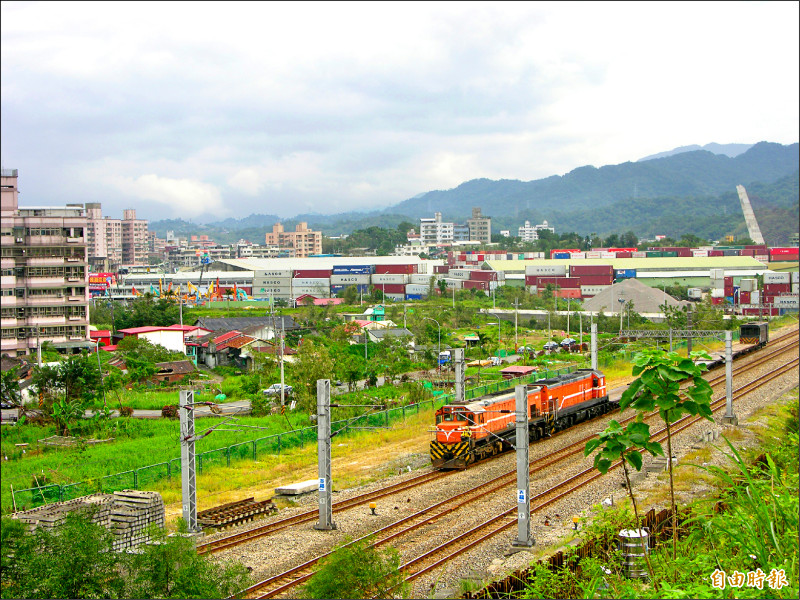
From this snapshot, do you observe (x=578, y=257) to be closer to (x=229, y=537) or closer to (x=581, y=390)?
(x=581, y=390)

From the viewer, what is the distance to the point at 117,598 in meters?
12.6

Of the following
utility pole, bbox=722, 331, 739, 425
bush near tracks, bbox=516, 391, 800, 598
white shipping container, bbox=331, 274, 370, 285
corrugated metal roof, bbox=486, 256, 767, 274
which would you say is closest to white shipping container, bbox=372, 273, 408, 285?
white shipping container, bbox=331, 274, 370, 285

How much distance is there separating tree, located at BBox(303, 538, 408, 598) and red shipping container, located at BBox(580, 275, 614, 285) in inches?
3569

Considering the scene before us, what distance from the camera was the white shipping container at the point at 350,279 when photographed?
111375mm

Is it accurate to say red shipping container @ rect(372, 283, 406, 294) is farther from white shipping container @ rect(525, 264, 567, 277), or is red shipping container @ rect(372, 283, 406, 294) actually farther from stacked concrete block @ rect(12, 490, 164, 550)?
stacked concrete block @ rect(12, 490, 164, 550)

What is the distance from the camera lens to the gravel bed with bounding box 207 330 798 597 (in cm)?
1507

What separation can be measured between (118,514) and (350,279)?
95016mm

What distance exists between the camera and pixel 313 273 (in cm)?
11462

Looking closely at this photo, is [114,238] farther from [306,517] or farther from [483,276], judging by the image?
[306,517]

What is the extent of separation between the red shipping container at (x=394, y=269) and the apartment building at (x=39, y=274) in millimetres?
65652

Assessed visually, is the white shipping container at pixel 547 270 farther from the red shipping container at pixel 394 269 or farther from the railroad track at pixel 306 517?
the railroad track at pixel 306 517

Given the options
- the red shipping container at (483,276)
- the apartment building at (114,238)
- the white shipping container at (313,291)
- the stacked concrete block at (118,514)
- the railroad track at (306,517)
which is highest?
the apartment building at (114,238)

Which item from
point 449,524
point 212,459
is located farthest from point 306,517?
point 212,459

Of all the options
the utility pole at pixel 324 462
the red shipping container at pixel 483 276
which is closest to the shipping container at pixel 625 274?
the red shipping container at pixel 483 276
